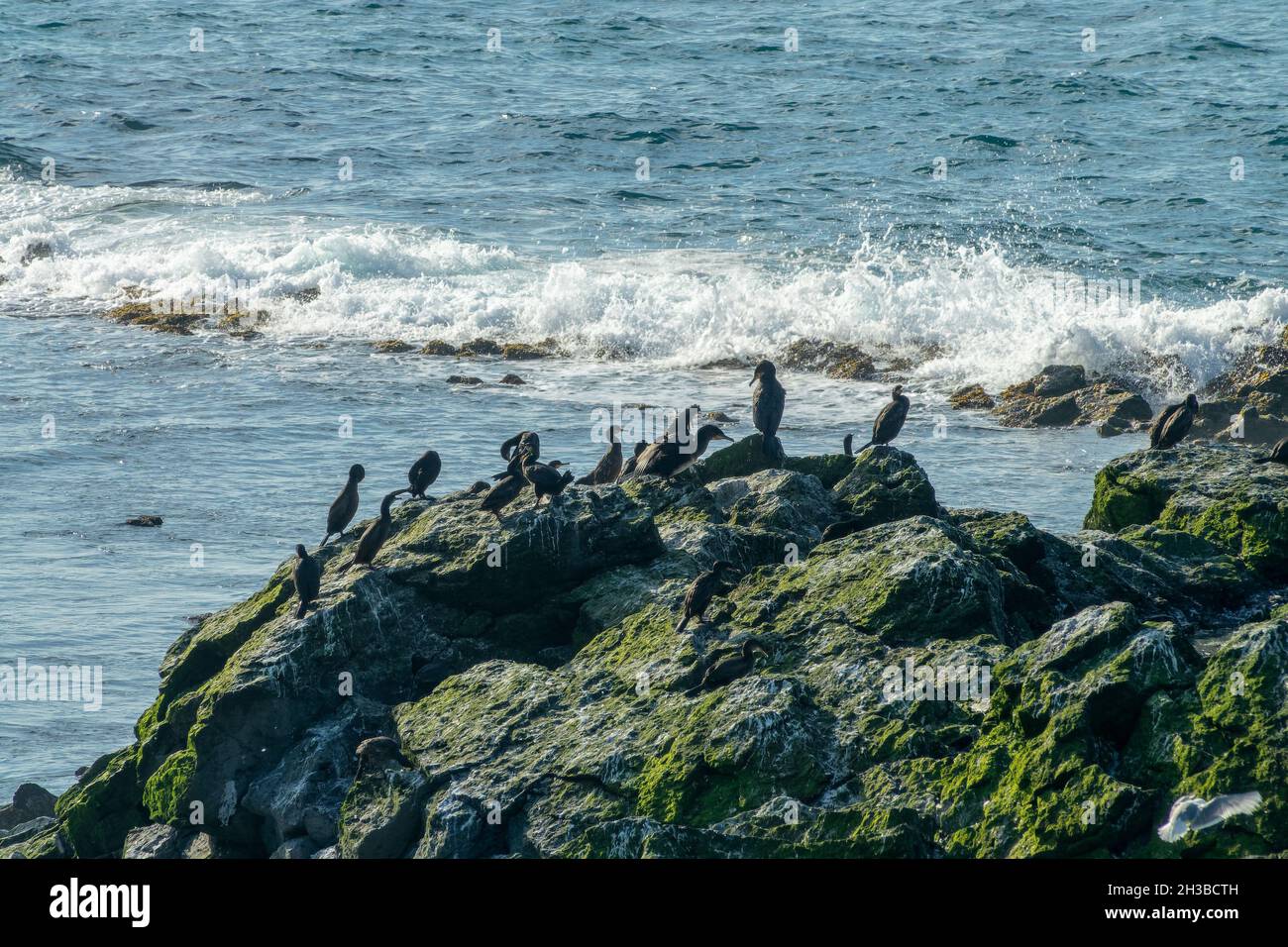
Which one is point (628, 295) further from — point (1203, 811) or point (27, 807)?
point (1203, 811)

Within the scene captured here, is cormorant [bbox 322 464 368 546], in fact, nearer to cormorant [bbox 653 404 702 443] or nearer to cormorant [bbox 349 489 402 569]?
cormorant [bbox 349 489 402 569]

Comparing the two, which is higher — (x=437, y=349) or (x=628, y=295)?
(x=628, y=295)

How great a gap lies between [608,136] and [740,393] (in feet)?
50.4

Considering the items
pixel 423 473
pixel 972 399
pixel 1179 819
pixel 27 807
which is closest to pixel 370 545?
pixel 423 473

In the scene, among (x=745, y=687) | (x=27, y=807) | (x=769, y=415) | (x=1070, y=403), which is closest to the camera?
(x=745, y=687)

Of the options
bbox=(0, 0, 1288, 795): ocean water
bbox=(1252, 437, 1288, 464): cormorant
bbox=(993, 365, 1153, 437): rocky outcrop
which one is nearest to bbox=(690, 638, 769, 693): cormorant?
bbox=(1252, 437, 1288, 464): cormorant

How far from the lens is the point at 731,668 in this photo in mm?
8359

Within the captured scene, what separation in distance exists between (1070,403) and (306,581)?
1369 cm

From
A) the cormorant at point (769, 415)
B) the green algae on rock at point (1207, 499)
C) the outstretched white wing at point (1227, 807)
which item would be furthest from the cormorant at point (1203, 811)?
the cormorant at point (769, 415)

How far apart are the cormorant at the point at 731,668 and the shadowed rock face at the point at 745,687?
0.20ft

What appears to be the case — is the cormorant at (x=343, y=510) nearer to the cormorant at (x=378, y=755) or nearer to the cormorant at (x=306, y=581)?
the cormorant at (x=306, y=581)

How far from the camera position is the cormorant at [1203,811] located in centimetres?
651

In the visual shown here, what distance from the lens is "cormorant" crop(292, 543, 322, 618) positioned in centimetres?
948

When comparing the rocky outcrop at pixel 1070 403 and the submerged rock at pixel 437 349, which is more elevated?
the submerged rock at pixel 437 349
